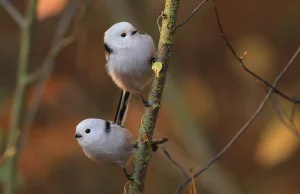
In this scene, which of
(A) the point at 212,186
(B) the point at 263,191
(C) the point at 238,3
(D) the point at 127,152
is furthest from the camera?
(C) the point at 238,3

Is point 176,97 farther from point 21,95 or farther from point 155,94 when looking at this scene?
point 155,94

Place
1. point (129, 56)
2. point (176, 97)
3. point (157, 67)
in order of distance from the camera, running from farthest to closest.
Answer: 1. point (176, 97)
2. point (129, 56)
3. point (157, 67)

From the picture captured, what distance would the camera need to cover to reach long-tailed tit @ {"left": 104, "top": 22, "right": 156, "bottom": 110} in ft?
3.14

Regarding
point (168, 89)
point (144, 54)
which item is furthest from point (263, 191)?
point (144, 54)

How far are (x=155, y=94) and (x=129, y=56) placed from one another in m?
0.14

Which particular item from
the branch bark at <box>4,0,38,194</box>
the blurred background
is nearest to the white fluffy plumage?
the branch bark at <box>4,0,38,194</box>

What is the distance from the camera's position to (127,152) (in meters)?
1.08

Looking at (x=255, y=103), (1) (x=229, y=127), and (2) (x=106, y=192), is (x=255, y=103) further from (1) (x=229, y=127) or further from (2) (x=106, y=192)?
(2) (x=106, y=192)

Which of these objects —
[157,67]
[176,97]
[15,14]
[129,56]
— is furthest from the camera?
[176,97]

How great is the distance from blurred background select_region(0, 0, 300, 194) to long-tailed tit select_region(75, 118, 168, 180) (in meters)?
1.06

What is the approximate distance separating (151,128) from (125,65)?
0.50ft

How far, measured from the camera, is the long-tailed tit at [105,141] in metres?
1.04

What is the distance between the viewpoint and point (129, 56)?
0.98 metres

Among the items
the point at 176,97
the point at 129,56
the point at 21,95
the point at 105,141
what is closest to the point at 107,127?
the point at 105,141
